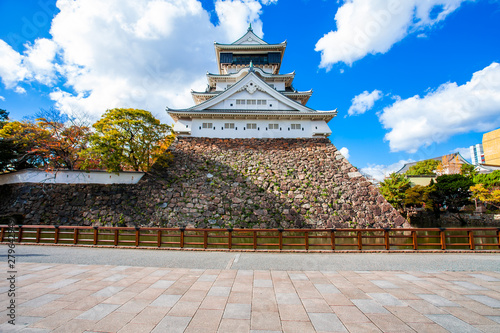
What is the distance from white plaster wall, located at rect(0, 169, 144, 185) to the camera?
48.9 ft

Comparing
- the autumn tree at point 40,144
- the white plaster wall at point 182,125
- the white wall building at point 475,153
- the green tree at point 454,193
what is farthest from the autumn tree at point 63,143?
the white wall building at point 475,153

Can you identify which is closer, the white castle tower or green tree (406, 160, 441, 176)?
the white castle tower

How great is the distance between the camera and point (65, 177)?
49.3 ft

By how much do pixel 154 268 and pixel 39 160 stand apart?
686 inches

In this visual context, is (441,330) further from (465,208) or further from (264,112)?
(465,208)

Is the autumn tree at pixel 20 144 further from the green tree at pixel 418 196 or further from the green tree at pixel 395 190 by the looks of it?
the green tree at pixel 418 196

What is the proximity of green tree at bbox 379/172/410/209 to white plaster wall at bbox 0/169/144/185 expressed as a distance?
23.0 meters

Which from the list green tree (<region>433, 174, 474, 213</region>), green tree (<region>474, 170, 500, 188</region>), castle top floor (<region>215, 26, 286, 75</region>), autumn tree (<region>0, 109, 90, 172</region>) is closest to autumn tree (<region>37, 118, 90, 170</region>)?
autumn tree (<region>0, 109, 90, 172</region>)

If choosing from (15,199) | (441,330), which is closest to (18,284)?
(441,330)

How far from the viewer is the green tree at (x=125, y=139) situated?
1362 cm

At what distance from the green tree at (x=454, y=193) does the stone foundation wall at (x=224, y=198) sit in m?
14.3

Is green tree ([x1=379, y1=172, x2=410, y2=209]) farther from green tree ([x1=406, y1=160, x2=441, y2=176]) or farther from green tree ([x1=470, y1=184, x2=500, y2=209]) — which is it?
green tree ([x1=406, y1=160, x2=441, y2=176])

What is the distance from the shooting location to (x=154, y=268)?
19.6 feet

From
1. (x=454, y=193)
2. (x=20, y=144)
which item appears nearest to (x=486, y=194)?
(x=454, y=193)
